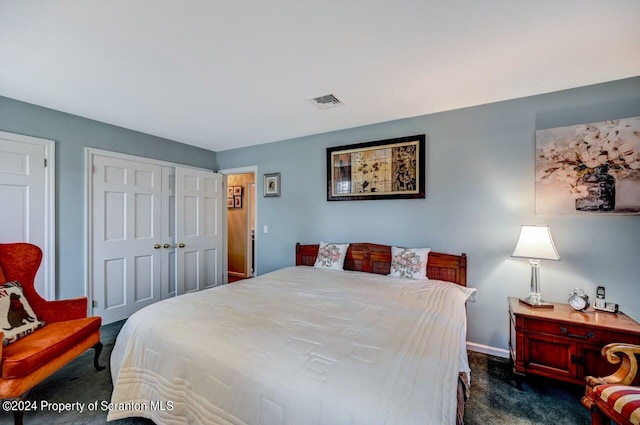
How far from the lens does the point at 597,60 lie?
6.19 feet

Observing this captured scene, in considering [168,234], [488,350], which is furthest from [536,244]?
[168,234]

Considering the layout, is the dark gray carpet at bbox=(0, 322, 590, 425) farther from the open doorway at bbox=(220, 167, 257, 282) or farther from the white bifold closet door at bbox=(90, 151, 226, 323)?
the open doorway at bbox=(220, 167, 257, 282)

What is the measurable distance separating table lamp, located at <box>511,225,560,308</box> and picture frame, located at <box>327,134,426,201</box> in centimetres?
100

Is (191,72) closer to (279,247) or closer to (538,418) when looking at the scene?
(279,247)

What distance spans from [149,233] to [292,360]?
326 cm

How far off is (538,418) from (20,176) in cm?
465

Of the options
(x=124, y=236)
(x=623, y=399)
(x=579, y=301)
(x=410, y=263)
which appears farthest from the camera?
(x=124, y=236)

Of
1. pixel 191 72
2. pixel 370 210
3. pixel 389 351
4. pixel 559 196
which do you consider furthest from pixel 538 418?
pixel 191 72

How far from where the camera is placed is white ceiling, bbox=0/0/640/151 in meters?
1.45

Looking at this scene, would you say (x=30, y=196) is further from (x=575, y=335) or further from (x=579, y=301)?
(x=579, y=301)

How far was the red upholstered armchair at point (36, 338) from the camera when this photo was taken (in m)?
1.58

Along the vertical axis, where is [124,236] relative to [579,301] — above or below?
above

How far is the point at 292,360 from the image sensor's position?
1.16 meters

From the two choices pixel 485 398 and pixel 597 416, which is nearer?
pixel 597 416
